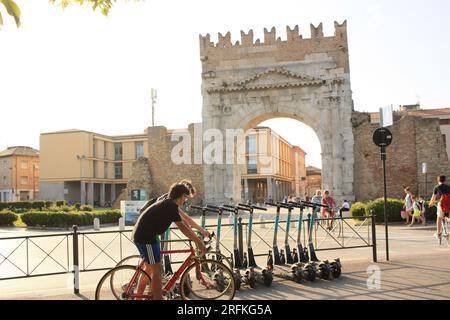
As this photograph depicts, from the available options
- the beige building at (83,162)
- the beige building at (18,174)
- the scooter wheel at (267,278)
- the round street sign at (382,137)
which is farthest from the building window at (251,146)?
the scooter wheel at (267,278)

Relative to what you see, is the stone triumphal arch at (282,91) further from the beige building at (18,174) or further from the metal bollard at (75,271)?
the beige building at (18,174)

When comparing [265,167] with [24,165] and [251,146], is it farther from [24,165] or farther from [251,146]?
[24,165]

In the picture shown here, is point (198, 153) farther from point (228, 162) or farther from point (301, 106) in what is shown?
point (301, 106)

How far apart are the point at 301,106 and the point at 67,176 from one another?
118 ft

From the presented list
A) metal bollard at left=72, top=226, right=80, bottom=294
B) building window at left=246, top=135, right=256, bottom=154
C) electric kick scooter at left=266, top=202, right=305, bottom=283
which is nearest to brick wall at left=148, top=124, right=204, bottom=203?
building window at left=246, top=135, right=256, bottom=154

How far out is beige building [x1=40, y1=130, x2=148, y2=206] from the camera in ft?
181

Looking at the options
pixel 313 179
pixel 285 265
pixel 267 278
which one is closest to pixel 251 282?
pixel 267 278

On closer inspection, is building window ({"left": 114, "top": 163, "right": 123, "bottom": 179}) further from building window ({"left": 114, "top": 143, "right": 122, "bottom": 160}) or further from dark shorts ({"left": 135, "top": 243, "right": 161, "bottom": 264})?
dark shorts ({"left": 135, "top": 243, "right": 161, "bottom": 264})

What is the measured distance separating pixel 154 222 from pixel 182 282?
876mm

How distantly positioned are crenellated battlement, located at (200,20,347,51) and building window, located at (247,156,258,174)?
2597 centimetres

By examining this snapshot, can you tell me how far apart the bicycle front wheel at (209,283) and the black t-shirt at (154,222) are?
66cm

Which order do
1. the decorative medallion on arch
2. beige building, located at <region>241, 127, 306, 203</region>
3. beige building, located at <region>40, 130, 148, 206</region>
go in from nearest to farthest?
the decorative medallion on arch
beige building, located at <region>241, 127, 306, 203</region>
beige building, located at <region>40, 130, 148, 206</region>

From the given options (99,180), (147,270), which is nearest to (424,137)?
(147,270)

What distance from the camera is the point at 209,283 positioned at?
587 cm
